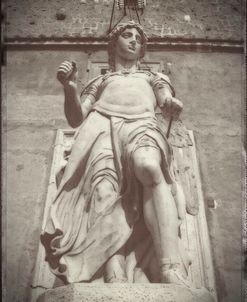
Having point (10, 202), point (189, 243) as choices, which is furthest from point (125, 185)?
point (10, 202)

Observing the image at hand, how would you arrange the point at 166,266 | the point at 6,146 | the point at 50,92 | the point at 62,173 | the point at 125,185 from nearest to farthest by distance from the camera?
the point at 166,266
the point at 125,185
the point at 62,173
the point at 6,146
the point at 50,92

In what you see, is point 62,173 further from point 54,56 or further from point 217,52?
point 217,52

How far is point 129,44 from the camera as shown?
6.16 meters

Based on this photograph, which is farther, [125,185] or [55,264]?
[125,185]

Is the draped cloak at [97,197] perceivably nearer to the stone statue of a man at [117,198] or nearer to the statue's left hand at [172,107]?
the stone statue of a man at [117,198]

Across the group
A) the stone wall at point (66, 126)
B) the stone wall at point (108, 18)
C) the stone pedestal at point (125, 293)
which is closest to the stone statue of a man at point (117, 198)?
the stone pedestal at point (125, 293)

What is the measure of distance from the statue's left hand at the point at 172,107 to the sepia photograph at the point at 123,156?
15 millimetres

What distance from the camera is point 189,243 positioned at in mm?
5492

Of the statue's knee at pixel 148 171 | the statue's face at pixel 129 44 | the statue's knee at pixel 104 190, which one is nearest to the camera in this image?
the statue's knee at pixel 148 171

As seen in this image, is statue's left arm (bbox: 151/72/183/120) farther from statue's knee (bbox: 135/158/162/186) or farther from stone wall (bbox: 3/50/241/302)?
stone wall (bbox: 3/50/241/302)

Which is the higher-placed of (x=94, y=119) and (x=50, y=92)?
(x=50, y=92)

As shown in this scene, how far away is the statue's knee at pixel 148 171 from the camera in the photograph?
14.8ft

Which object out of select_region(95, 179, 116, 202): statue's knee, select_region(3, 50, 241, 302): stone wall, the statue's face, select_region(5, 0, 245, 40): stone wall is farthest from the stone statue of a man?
select_region(5, 0, 245, 40): stone wall

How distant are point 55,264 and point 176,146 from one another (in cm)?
186
